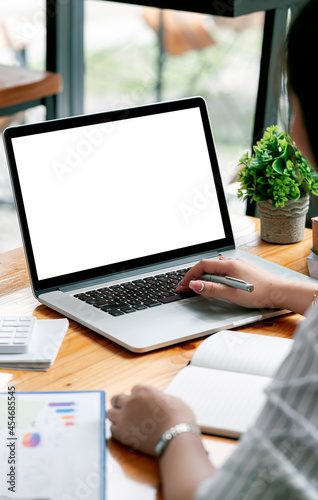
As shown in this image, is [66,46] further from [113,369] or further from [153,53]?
[113,369]

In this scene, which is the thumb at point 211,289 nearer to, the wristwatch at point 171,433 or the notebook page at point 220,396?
the notebook page at point 220,396

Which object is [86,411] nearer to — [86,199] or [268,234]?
[86,199]

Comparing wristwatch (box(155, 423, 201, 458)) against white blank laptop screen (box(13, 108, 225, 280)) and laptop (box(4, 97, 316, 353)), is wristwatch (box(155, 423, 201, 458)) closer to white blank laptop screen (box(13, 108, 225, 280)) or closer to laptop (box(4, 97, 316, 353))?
laptop (box(4, 97, 316, 353))

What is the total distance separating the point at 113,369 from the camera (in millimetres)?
902

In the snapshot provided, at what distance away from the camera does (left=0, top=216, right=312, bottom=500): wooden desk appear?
691 millimetres

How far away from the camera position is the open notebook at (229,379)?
76 cm

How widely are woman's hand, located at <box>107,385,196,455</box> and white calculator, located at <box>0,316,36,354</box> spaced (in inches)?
A: 8.2

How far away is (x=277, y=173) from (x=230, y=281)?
373mm

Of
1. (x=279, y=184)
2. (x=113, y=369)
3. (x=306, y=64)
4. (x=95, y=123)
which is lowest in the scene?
(x=113, y=369)

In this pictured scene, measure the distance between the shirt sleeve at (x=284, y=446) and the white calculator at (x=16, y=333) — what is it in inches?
16.4

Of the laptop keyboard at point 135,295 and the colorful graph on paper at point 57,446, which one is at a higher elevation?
the colorful graph on paper at point 57,446

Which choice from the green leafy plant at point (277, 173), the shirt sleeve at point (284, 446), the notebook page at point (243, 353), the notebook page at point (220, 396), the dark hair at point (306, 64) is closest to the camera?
the shirt sleeve at point (284, 446)

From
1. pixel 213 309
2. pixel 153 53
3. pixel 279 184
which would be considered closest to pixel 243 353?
pixel 213 309

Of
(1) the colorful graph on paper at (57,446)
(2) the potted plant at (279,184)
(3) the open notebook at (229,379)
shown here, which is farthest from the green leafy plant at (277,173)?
(1) the colorful graph on paper at (57,446)
